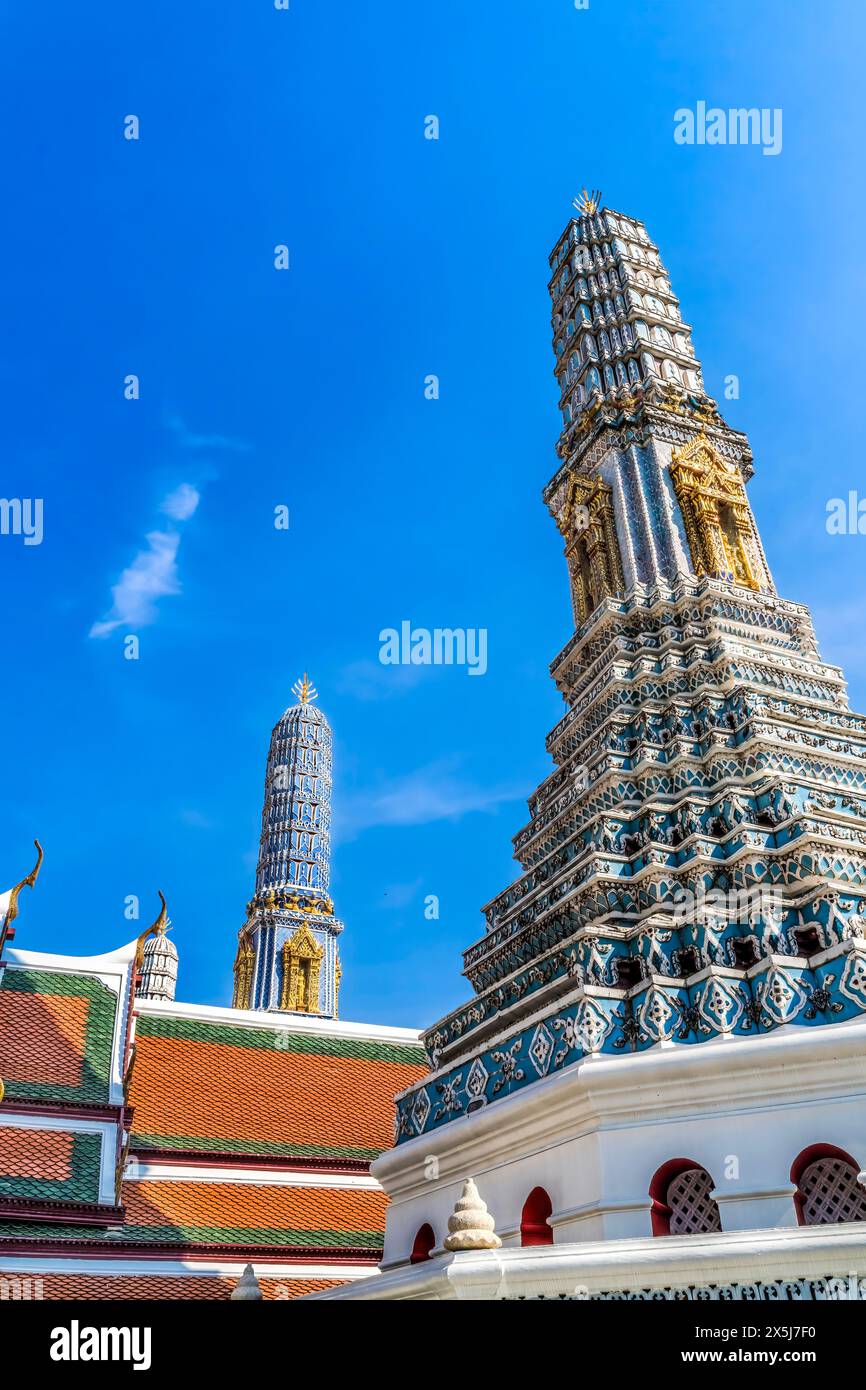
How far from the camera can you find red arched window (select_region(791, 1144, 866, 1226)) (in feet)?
32.1

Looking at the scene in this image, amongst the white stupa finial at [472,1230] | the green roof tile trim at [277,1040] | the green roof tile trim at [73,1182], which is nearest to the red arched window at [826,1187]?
the white stupa finial at [472,1230]

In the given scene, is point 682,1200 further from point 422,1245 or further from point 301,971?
point 301,971

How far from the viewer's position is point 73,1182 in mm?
15641

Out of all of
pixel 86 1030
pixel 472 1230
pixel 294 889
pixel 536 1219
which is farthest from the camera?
pixel 294 889

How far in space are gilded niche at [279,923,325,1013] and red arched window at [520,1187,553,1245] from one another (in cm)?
4044

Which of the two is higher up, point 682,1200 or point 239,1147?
point 239,1147

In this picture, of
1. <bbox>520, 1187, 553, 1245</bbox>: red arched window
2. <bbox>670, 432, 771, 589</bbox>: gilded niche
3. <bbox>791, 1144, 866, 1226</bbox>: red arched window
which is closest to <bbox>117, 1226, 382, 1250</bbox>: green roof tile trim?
<bbox>520, 1187, 553, 1245</bbox>: red arched window

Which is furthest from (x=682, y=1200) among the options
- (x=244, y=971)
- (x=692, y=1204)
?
(x=244, y=971)

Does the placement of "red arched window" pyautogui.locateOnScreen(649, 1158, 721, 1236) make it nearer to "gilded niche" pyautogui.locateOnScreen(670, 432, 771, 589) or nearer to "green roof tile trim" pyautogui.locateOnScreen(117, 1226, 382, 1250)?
"green roof tile trim" pyautogui.locateOnScreen(117, 1226, 382, 1250)

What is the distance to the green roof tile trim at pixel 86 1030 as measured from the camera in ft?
54.6

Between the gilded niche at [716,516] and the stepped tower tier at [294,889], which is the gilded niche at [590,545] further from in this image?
the stepped tower tier at [294,889]

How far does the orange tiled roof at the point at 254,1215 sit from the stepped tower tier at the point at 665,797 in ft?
13.2

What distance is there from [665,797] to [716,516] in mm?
8062
